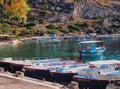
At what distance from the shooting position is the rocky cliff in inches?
6757

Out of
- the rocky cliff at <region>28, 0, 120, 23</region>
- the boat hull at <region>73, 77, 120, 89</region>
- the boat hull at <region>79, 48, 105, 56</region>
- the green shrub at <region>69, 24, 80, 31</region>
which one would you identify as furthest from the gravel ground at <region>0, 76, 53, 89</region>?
the rocky cliff at <region>28, 0, 120, 23</region>

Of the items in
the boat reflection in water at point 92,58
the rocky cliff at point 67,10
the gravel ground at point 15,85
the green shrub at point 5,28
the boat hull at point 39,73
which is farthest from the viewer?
the rocky cliff at point 67,10

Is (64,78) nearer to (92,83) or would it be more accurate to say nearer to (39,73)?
(39,73)

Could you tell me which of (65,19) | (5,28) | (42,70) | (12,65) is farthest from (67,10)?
(42,70)

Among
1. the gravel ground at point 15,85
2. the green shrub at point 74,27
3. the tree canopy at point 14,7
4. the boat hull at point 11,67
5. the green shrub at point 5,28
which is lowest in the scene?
the green shrub at point 74,27

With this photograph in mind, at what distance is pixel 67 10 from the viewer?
589ft

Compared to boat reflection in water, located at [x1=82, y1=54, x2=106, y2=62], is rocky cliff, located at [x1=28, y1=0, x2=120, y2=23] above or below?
above

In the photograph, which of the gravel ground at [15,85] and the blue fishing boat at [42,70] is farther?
the blue fishing boat at [42,70]

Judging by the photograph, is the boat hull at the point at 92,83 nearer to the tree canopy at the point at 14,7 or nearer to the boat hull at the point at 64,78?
the boat hull at the point at 64,78

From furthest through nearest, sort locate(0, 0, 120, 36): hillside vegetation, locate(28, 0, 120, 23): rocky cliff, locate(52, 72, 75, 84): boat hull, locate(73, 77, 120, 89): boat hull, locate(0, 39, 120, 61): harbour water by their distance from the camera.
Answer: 1. locate(28, 0, 120, 23): rocky cliff
2. locate(0, 0, 120, 36): hillside vegetation
3. locate(0, 39, 120, 61): harbour water
4. locate(52, 72, 75, 84): boat hull
5. locate(73, 77, 120, 89): boat hull

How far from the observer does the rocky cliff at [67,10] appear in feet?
563

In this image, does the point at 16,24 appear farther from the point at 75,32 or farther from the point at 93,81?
the point at 93,81

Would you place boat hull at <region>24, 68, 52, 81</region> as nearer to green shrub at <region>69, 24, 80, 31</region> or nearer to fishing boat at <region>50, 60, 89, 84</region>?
fishing boat at <region>50, 60, 89, 84</region>

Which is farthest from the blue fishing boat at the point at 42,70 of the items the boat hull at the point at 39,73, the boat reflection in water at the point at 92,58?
the boat reflection in water at the point at 92,58
